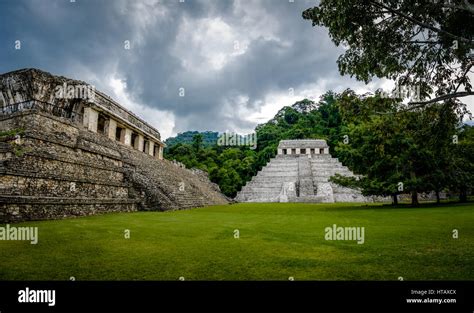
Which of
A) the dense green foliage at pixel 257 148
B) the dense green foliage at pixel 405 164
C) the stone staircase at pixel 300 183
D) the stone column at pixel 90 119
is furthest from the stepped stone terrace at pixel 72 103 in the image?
the dense green foliage at pixel 405 164

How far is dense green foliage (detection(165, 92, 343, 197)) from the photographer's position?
106 feet

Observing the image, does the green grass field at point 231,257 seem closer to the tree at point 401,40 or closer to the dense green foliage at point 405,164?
the tree at point 401,40

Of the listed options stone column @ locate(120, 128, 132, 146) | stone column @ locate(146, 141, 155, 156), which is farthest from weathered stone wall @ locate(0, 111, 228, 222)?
stone column @ locate(146, 141, 155, 156)

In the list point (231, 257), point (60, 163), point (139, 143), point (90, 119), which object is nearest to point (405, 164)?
point (231, 257)

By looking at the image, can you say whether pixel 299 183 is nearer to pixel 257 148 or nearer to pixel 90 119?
pixel 90 119

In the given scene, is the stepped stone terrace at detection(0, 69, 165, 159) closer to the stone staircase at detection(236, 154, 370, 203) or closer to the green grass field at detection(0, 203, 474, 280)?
the green grass field at detection(0, 203, 474, 280)

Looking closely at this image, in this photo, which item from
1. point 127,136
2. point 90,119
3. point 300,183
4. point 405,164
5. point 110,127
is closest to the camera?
point 405,164

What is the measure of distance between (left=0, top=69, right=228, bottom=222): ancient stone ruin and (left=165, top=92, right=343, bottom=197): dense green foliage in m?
14.1

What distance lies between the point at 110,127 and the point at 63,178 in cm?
1080

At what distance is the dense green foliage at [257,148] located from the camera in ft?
106

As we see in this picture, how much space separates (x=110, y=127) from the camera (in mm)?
18984

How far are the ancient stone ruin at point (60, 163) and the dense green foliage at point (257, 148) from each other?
46.4 feet
